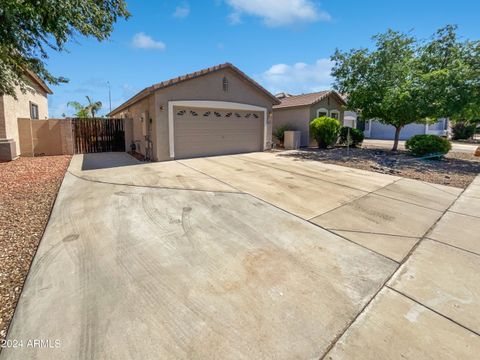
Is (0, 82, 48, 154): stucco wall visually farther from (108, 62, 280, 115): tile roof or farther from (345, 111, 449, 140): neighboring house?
(345, 111, 449, 140): neighboring house

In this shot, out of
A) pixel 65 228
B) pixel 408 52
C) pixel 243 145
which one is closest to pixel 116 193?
pixel 65 228

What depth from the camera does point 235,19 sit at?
12.6 m

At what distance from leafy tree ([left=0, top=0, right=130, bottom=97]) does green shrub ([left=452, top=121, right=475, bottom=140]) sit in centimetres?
3463

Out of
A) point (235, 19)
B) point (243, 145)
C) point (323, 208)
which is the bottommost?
point (323, 208)

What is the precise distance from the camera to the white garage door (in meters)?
11.5

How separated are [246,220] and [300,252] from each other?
1.36 meters

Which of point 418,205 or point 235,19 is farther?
point 235,19

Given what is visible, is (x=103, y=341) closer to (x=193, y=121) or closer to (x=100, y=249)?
(x=100, y=249)

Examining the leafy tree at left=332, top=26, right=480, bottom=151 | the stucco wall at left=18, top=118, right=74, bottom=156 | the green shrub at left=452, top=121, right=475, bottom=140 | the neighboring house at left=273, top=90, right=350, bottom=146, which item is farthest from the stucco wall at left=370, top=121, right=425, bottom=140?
the stucco wall at left=18, top=118, right=74, bottom=156

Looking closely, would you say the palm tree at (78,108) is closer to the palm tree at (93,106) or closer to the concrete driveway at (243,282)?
the palm tree at (93,106)

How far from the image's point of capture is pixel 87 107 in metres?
29.8

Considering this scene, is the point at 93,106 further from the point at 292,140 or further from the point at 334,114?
the point at 334,114

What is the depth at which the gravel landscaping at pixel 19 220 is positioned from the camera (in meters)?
2.76

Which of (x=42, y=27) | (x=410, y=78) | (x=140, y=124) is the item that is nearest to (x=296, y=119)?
(x=410, y=78)
